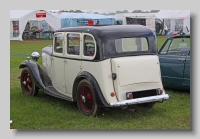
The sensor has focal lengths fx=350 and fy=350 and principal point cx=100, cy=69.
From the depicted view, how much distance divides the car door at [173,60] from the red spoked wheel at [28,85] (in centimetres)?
305

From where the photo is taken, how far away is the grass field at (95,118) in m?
6.00

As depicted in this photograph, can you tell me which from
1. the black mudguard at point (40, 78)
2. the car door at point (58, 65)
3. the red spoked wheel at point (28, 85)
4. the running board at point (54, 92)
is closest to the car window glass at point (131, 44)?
the car door at point (58, 65)

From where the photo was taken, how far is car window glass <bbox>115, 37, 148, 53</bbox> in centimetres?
617

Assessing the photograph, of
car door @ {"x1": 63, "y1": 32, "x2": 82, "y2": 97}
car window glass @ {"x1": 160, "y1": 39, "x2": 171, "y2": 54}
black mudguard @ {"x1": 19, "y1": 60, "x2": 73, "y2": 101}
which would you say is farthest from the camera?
car window glass @ {"x1": 160, "y1": 39, "x2": 171, "y2": 54}

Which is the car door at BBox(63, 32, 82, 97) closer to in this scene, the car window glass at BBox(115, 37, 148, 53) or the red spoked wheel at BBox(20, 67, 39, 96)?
the car window glass at BBox(115, 37, 148, 53)

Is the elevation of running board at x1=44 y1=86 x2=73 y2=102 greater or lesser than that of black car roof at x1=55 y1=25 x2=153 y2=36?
lesser

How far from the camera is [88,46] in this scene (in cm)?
632

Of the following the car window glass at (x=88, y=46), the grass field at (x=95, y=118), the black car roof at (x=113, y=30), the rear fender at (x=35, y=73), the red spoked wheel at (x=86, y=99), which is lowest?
the grass field at (x=95, y=118)

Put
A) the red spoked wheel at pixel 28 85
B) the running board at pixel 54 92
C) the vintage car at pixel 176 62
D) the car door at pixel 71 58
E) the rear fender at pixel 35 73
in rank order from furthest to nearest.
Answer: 1. the red spoked wheel at pixel 28 85
2. the vintage car at pixel 176 62
3. the rear fender at pixel 35 73
4. the running board at pixel 54 92
5. the car door at pixel 71 58

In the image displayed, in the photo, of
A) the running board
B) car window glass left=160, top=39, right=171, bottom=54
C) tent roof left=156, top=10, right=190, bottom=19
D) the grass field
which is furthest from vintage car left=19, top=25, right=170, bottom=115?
car window glass left=160, top=39, right=171, bottom=54

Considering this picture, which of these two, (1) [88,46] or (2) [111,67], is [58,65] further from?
(2) [111,67]

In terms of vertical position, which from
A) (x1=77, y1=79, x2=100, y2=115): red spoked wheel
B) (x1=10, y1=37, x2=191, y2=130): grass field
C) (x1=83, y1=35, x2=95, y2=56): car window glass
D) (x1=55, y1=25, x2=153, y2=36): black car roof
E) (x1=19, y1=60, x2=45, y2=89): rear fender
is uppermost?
(x1=55, y1=25, x2=153, y2=36): black car roof

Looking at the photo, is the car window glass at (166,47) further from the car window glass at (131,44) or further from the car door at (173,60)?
the car window glass at (131,44)

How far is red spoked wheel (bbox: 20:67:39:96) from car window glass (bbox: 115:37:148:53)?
2.67m
